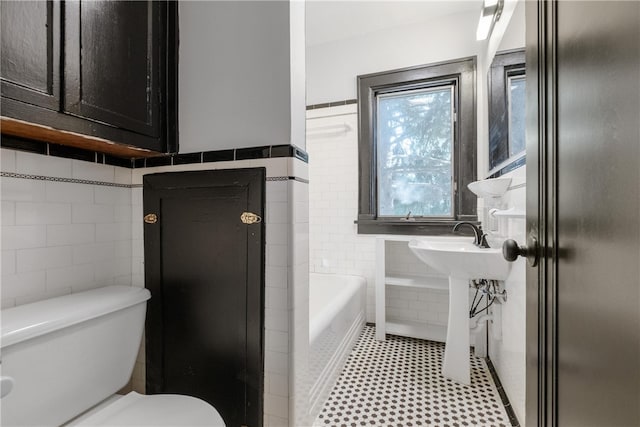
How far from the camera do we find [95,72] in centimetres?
97

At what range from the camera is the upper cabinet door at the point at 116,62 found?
0.91 meters

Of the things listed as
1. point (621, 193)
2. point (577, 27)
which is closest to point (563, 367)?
point (621, 193)

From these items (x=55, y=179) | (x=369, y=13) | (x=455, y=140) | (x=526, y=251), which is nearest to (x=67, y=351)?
(x=55, y=179)

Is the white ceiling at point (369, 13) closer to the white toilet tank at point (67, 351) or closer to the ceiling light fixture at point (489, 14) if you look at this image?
the ceiling light fixture at point (489, 14)

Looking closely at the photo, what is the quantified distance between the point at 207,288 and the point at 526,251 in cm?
108

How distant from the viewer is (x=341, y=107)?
266 centimetres

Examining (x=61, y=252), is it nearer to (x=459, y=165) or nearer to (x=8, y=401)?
(x=8, y=401)

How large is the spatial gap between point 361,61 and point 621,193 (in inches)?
100

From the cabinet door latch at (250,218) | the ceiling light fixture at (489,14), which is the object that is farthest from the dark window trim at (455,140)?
the cabinet door latch at (250,218)

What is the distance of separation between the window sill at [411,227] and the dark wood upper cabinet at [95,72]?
173cm

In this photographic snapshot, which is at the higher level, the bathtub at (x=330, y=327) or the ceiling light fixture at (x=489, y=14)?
the ceiling light fixture at (x=489, y=14)

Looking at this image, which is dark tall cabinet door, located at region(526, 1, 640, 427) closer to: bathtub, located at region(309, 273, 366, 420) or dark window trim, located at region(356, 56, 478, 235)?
bathtub, located at region(309, 273, 366, 420)

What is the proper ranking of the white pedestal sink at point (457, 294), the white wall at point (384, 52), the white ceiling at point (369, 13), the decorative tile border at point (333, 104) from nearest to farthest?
the white pedestal sink at point (457, 294), the white ceiling at point (369, 13), the white wall at point (384, 52), the decorative tile border at point (333, 104)

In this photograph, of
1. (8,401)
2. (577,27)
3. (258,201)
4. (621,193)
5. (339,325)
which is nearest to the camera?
(621,193)
